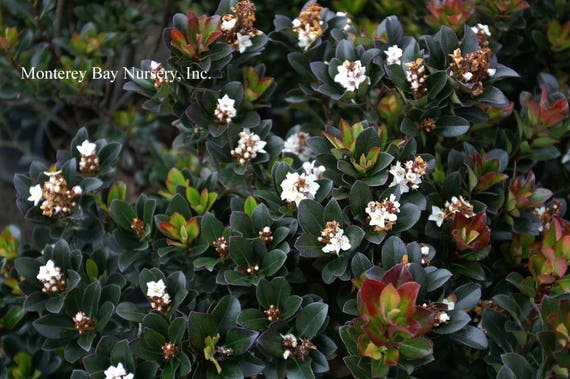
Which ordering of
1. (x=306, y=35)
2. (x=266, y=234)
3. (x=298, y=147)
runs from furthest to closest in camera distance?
(x=298, y=147) < (x=306, y=35) < (x=266, y=234)

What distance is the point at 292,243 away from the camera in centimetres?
132

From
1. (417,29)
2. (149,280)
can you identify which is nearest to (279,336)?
(149,280)

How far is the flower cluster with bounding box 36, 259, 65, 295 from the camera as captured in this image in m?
1.35

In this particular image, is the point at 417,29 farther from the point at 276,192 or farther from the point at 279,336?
the point at 279,336

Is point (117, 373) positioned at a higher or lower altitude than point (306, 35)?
lower

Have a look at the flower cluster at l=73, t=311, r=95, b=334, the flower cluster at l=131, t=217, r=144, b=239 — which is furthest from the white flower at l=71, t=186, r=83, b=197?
the flower cluster at l=73, t=311, r=95, b=334

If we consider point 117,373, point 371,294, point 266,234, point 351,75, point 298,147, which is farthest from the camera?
point 298,147

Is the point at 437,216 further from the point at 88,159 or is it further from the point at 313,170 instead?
the point at 88,159

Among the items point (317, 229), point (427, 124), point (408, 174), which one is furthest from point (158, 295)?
point (427, 124)

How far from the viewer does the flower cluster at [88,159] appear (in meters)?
1.46

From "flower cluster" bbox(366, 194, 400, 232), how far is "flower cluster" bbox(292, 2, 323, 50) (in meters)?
0.48

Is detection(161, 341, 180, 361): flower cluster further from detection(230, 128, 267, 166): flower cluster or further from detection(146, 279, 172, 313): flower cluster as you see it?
detection(230, 128, 267, 166): flower cluster

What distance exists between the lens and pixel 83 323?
4.34 feet

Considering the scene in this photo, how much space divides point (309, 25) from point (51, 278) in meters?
0.80
